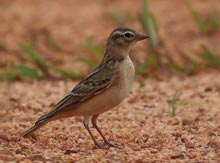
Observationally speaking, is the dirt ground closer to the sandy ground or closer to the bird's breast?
the sandy ground

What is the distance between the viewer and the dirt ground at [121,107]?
27.6 ft

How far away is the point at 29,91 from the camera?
1179cm

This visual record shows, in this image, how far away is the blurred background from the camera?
41.4 feet

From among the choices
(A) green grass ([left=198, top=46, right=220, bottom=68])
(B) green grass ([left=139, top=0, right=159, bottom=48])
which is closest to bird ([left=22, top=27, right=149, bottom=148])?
(A) green grass ([left=198, top=46, right=220, bottom=68])

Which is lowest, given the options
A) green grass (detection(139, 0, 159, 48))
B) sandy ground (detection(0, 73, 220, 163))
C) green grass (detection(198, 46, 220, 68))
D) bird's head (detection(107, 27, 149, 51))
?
sandy ground (detection(0, 73, 220, 163))

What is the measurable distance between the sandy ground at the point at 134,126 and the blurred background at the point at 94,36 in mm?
373

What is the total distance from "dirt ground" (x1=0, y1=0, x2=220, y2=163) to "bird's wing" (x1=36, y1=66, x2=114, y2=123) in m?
0.38

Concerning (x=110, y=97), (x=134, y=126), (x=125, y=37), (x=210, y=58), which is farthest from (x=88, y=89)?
(x=210, y=58)

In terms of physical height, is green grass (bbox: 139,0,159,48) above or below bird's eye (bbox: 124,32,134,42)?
above

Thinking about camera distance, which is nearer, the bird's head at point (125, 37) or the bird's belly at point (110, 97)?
the bird's belly at point (110, 97)

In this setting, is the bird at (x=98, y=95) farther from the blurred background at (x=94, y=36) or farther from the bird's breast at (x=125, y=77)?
the blurred background at (x=94, y=36)

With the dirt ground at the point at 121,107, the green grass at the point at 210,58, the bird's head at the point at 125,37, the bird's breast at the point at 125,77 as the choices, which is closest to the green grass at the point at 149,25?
the dirt ground at the point at 121,107

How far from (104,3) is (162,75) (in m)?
6.34

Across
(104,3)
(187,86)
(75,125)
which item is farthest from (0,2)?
(75,125)
